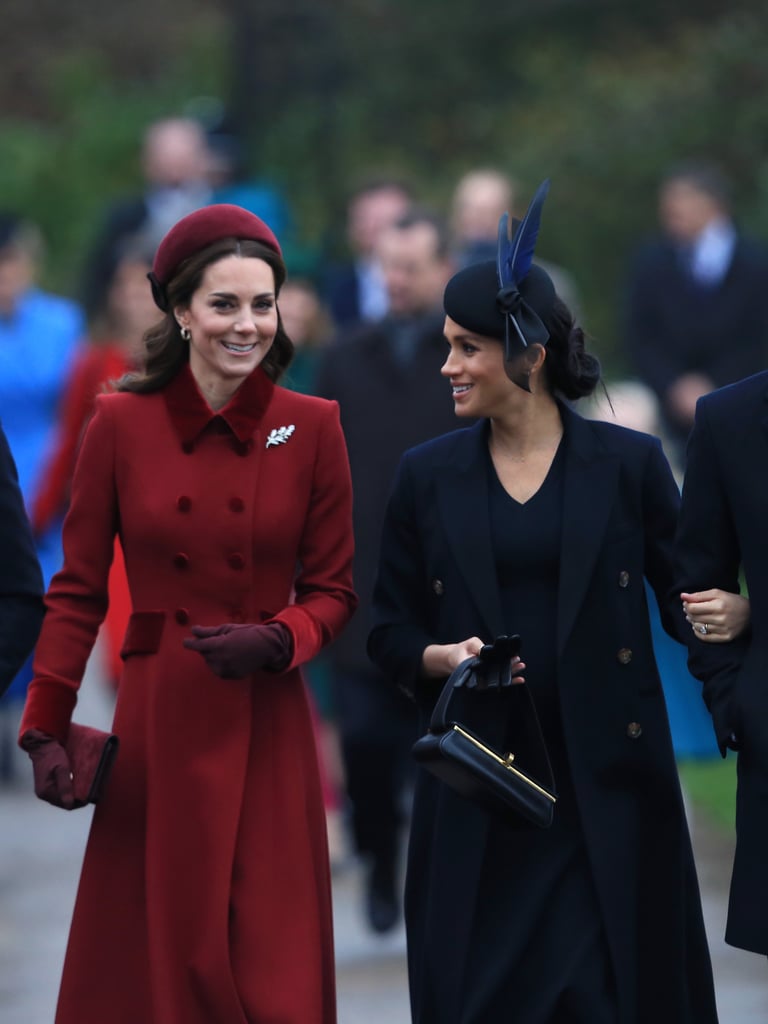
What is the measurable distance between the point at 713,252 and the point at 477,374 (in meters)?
8.55

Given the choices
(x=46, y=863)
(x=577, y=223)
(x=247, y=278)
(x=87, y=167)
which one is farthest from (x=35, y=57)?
(x=247, y=278)

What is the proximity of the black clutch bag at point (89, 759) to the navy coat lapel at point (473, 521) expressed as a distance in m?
0.85

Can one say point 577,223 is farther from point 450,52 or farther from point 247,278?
point 247,278

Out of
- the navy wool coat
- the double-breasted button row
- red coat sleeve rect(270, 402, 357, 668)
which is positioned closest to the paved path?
the navy wool coat

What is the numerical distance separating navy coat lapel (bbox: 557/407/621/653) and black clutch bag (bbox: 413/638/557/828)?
0.25 m

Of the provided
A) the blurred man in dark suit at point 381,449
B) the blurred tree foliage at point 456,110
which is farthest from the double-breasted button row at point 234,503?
the blurred tree foliage at point 456,110

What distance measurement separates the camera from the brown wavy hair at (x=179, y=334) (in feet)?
18.2

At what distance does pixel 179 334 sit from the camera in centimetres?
566

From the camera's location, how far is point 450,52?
22.5m

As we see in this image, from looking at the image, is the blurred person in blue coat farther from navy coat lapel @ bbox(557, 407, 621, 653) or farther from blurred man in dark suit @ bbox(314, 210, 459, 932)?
navy coat lapel @ bbox(557, 407, 621, 653)

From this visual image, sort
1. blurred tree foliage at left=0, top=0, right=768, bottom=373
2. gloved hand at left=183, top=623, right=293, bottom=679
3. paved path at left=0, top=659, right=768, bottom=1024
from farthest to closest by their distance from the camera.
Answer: blurred tree foliage at left=0, top=0, right=768, bottom=373 < paved path at left=0, top=659, right=768, bottom=1024 < gloved hand at left=183, top=623, right=293, bottom=679

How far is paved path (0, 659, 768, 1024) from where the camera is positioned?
7.25 metres

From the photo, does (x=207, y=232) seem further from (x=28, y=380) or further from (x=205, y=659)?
(x=28, y=380)

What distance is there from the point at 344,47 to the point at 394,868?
14.1m
